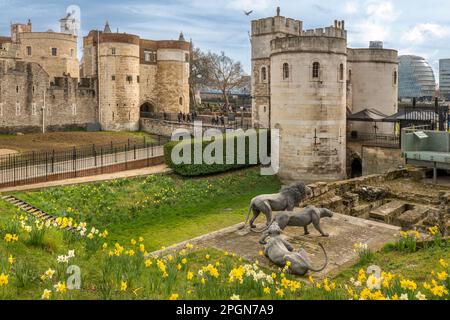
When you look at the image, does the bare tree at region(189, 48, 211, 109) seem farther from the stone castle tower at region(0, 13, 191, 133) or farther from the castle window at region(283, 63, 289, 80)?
the castle window at region(283, 63, 289, 80)

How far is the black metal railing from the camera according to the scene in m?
27.4

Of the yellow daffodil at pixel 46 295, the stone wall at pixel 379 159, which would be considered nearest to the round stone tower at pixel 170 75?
the stone wall at pixel 379 159

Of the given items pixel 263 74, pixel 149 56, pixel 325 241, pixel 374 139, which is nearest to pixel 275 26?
pixel 263 74

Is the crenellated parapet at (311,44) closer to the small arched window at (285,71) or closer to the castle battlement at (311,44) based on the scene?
the castle battlement at (311,44)

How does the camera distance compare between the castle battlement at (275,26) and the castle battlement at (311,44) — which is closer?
the castle battlement at (311,44)

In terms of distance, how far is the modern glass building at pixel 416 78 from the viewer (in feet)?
409

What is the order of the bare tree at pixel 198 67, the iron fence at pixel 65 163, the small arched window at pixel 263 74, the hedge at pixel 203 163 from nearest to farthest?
the iron fence at pixel 65 163
the hedge at pixel 203 163
the small arched window at pixel 263 74
the bare tree at pixel 198 67

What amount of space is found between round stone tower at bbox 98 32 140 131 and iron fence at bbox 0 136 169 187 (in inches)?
448

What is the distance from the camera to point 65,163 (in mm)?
24203

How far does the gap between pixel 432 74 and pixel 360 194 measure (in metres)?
127

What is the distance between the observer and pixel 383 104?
3438cm

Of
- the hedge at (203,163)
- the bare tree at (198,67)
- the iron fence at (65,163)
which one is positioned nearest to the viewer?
the iron fence at (65,163)

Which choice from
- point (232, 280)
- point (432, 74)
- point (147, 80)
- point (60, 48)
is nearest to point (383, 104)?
point (147, 80)

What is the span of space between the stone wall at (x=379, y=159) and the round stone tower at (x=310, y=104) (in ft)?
10.6
